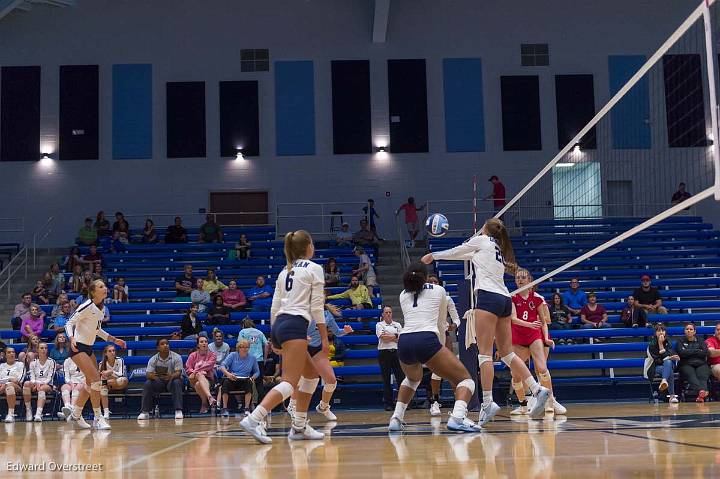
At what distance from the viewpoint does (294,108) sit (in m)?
27.5

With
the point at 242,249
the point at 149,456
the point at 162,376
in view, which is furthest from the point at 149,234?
the point at 149,456

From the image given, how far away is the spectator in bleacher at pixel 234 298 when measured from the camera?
19781 mm

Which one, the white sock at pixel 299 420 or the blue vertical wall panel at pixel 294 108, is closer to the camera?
the white sock at pixel 299 420

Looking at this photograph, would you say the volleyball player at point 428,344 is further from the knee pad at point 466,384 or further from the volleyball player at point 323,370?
the volleyball player at point 323,370

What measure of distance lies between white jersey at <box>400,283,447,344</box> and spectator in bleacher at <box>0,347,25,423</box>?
9.60 metres

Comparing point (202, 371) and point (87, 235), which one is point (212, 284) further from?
point (87, 235)

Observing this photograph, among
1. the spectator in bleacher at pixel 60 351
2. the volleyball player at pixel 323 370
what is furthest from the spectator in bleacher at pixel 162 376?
the volleyball player at pixel 323 370

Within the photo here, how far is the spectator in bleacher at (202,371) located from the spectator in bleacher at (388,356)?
3009 millimetres

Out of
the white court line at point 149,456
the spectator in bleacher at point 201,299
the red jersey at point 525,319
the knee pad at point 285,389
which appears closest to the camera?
the white court line at point 149,456

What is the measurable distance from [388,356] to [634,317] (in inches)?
215

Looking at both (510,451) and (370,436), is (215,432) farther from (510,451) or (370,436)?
(510,451)

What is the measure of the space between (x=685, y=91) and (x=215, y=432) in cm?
2030

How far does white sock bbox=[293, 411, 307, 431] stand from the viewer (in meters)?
8.27

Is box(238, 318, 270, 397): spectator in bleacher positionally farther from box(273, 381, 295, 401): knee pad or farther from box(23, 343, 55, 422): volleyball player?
box(273, 381, 295, 401): knee pad
